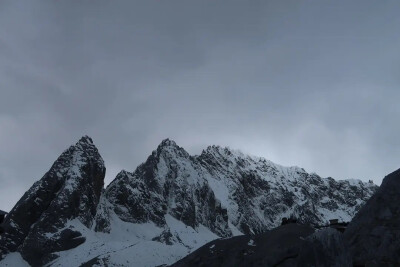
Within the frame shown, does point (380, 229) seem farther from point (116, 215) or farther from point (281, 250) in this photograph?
point (116, 215)

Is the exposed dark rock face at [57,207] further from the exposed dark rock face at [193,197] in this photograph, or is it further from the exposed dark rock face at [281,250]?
the exposed dark rock face at [281,250]

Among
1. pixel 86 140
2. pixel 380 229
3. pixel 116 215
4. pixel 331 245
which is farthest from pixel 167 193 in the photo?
pixel 331 245

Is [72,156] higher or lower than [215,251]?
higher

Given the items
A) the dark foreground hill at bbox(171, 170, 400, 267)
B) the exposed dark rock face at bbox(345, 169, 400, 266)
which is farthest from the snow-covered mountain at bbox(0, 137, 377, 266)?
the exposed dark rock face at bbox(345, 169, 400, 266)

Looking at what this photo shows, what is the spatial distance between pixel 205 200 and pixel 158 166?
1792 cm

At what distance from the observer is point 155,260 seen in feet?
174

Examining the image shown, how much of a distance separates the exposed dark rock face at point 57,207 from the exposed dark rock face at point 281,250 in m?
61.9

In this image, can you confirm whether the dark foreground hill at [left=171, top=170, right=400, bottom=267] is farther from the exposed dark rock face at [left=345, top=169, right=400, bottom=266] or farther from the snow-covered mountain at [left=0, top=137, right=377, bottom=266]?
the snow-covered mountain at [left=0, top=137, right=377, bottom=266]

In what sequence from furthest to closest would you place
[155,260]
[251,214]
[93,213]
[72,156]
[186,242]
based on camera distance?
[251,214], [72,156], [93,213], [186,242], [155,260]

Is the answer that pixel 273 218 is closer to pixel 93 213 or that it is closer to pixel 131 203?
pixel 131 203

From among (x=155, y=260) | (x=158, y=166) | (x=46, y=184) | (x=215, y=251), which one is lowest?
(x=215, y=251)

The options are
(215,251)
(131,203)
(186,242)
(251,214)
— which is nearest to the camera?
(215,251)

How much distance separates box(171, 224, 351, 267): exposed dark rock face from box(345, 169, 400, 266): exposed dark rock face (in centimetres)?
126

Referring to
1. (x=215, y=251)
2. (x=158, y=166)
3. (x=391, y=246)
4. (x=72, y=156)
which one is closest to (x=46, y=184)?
(x=72, y=156)
